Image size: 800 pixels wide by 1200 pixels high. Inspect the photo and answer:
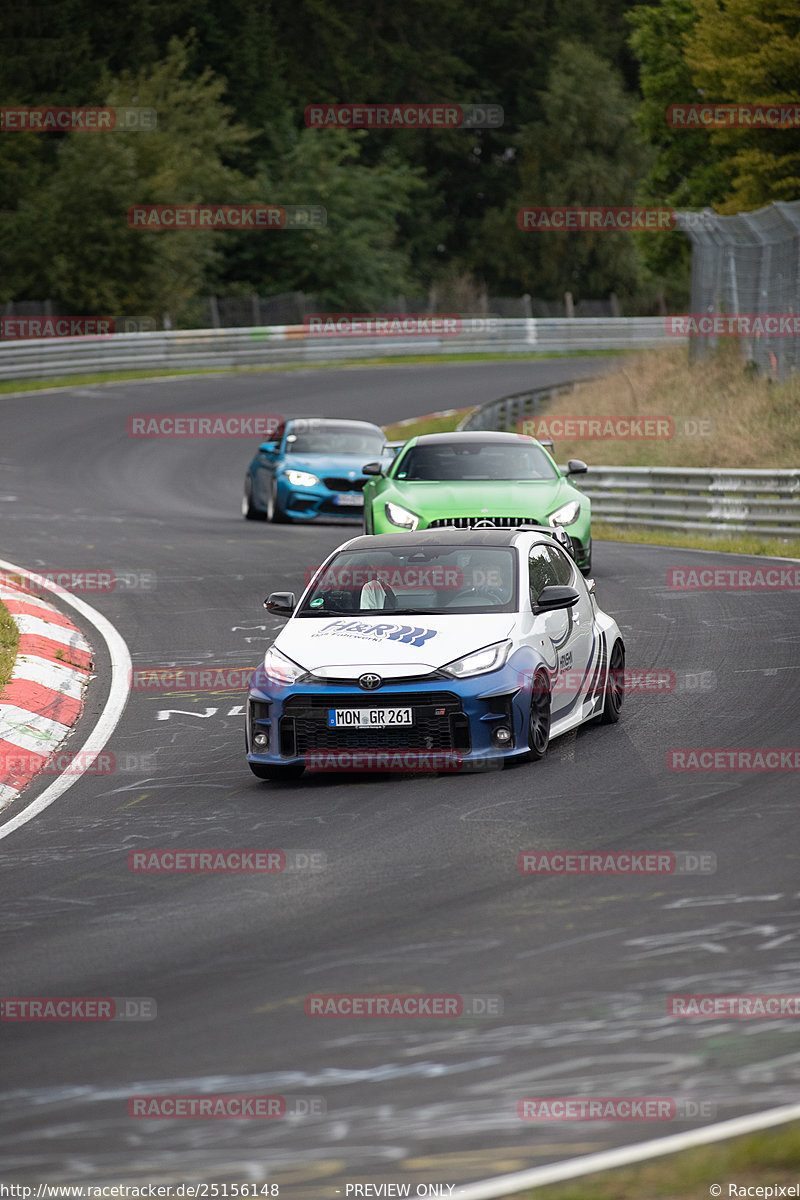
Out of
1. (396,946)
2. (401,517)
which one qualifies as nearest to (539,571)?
(396,946)

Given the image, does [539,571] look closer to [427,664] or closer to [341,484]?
[427,664]

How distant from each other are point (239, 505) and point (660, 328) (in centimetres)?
3440

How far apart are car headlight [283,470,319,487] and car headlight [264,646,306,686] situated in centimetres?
1521

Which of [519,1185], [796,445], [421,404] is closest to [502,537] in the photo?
[519,1185]

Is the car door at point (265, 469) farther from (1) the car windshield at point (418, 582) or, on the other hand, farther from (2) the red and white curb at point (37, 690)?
(1) the car windshield at point (418, 582)

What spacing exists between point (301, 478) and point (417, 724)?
631 inches

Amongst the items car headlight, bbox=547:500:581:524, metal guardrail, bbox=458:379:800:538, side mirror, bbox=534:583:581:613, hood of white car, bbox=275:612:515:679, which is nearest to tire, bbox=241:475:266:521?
metal guardrail, bbox=458:379:800:538

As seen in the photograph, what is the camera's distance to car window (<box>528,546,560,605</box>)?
1099 centimetres

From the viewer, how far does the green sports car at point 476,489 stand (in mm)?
16594

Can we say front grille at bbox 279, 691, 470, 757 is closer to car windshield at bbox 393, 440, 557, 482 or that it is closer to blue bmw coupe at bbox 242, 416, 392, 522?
car windshield at bbox 393, 440, 557, 482

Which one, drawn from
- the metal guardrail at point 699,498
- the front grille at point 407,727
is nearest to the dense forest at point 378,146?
the metal guardrail at point 699,498

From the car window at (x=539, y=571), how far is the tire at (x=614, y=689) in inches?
25.6

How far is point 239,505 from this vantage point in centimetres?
3003

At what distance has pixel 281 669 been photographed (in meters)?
10.2
